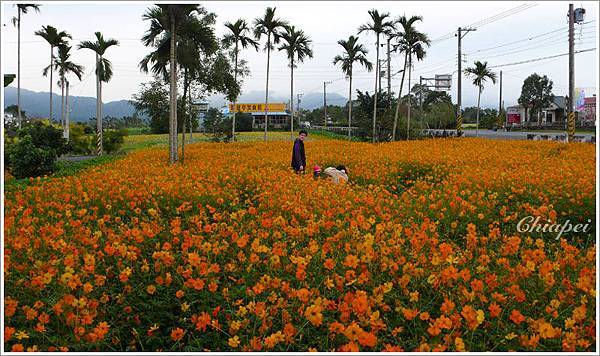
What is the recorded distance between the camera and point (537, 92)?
196 feet

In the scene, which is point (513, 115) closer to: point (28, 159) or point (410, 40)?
point (410, 40)

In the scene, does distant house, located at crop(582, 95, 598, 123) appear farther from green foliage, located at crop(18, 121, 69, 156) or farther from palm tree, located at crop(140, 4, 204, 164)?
green foliage, located at crop(18, 121, 69, 156)

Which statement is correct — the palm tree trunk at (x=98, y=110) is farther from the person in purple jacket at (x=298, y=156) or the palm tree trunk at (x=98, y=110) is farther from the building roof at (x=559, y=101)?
the building roof at (x=559, y=101)

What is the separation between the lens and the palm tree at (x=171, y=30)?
1252 centimetres

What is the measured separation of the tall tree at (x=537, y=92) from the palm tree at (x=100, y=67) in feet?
172

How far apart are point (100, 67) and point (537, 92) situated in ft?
178

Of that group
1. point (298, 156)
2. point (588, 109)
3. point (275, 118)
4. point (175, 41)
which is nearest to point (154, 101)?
point (175, 41)

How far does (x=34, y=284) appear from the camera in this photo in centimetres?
270

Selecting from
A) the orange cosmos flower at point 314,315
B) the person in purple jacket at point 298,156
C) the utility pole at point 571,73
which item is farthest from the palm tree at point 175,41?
the utility pole at point 571,73

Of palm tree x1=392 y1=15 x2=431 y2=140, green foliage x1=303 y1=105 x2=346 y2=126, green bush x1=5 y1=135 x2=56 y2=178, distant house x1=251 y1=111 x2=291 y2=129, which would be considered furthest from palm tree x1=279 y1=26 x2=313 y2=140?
green foliage x1=303 y1=105 x2=346 y2=126

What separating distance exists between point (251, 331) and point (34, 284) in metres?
1.30

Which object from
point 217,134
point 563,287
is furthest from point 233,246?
point 217,134

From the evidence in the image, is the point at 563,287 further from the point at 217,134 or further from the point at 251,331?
the point at 217,134

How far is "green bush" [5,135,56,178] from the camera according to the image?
41.9 ft
